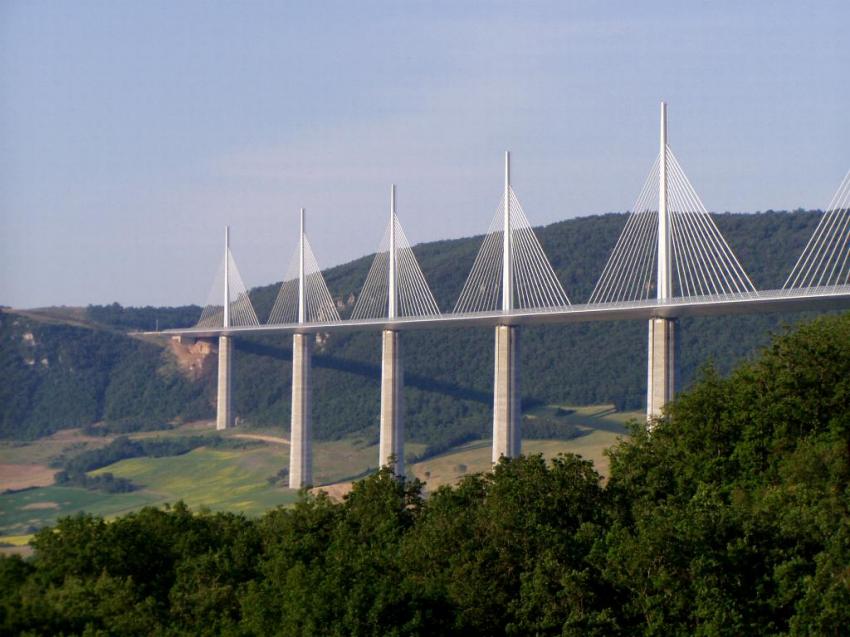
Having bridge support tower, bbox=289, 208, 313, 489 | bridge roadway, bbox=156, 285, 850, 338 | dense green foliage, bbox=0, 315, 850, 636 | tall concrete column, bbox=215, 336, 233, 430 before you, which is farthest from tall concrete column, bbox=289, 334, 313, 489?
dense green foliage, bbox=0, 315, 850, 636

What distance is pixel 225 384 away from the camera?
71.2 meters

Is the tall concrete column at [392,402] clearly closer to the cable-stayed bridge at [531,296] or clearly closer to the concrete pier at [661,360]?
the cable-stayed bridge at [531,296]

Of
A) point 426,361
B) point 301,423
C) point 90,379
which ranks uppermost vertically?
point 426,361

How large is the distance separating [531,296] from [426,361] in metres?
25.9

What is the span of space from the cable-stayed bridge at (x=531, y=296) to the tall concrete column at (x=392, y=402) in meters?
0.05

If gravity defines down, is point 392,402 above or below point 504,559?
above

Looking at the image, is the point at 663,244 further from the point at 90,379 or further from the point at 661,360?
the point at 90,379

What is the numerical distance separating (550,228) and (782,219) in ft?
44.3

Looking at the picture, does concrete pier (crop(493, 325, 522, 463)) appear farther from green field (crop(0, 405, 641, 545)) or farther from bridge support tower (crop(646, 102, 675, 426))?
bridge support tower (crop(646, 102, 675, 426))

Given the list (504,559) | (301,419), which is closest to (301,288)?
(301,419)

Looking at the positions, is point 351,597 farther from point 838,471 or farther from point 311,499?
point 838,471

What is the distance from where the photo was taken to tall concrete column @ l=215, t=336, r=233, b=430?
70.7 meters

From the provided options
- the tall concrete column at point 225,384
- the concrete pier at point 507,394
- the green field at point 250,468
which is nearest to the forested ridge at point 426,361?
the tall concrete column at point 225,384

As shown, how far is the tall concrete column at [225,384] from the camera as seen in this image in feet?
232
